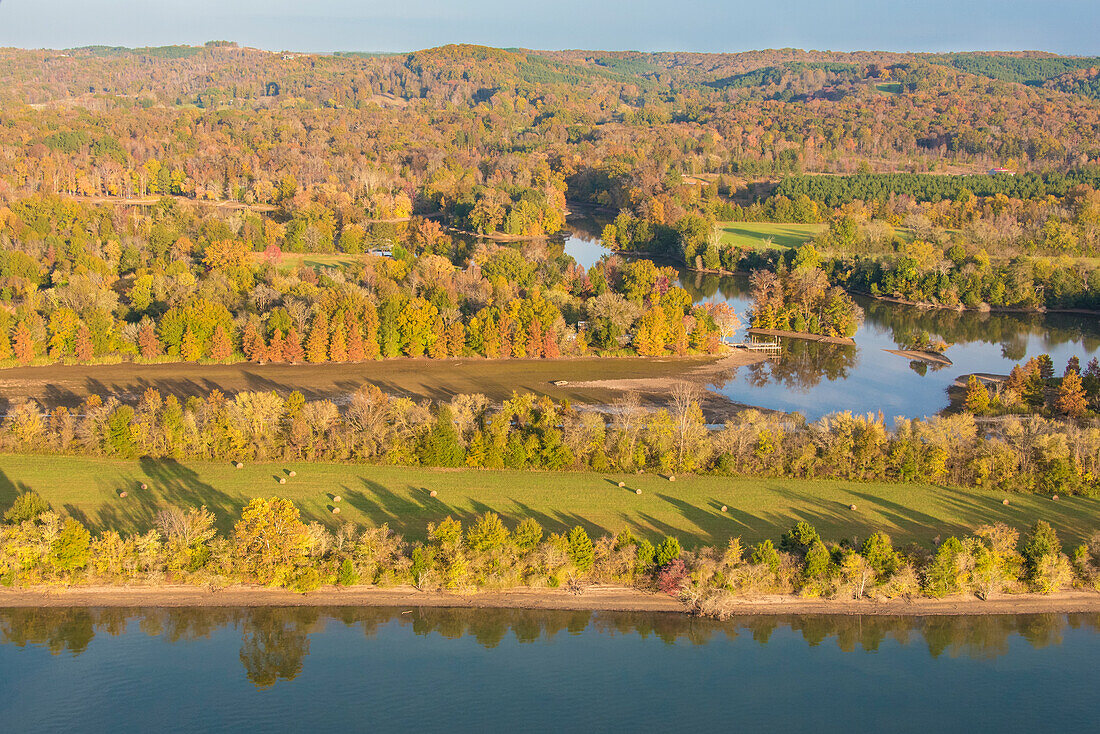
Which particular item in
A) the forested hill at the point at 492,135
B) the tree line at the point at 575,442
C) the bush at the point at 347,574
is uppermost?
the forested hill at the point at 492,135

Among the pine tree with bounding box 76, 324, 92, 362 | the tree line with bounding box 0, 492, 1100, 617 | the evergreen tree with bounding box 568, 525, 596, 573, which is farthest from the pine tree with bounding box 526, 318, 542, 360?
the evergreen tree with bounding box 568, 525, 596, 573

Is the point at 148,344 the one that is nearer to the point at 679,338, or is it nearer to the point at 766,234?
the point at 679,338

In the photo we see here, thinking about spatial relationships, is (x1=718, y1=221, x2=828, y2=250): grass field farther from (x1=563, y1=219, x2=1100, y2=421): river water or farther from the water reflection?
the water reflection

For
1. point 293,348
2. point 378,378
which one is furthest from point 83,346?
point 378,378

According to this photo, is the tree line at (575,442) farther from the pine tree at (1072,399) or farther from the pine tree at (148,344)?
the pine tree at (148,344)

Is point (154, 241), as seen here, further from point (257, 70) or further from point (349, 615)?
point (257, 70)

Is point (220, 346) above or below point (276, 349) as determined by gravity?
above

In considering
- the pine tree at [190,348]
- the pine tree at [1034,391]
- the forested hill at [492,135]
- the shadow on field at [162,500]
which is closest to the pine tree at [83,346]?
the pine tree at [190,348]
